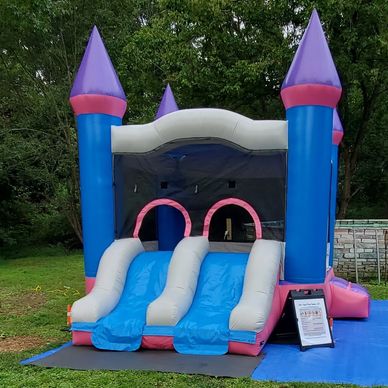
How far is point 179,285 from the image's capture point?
484 cm

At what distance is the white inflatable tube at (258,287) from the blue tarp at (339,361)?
33 centimetres

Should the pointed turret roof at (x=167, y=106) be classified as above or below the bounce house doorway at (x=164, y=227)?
above

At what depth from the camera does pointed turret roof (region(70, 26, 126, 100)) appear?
5.73 m

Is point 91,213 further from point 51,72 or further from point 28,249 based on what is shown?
point 28,249

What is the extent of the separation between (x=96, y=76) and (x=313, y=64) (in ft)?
7.82

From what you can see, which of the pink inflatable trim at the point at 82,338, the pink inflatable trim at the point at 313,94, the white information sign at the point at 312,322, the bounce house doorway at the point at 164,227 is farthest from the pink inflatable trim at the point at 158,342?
the pink inflatable trim at the point at 313,94

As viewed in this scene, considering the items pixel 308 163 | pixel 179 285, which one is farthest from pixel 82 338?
pixel 308 163

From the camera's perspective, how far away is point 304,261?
510 centimetres

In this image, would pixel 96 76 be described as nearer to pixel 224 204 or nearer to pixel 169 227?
pixel 224 204

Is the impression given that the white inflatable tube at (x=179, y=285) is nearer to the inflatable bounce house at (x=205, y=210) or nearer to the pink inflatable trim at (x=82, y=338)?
the inflatable bounce house at (x=205, y=210)

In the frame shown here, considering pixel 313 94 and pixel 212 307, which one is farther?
pixel 313 94

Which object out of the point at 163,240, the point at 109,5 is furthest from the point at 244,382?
the point at 109,5

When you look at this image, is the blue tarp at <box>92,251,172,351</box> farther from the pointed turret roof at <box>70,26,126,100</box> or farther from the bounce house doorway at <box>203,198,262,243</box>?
the pointed turret roof at <box>70,26,126,100</box>

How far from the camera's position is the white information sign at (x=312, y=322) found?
4.58 m
